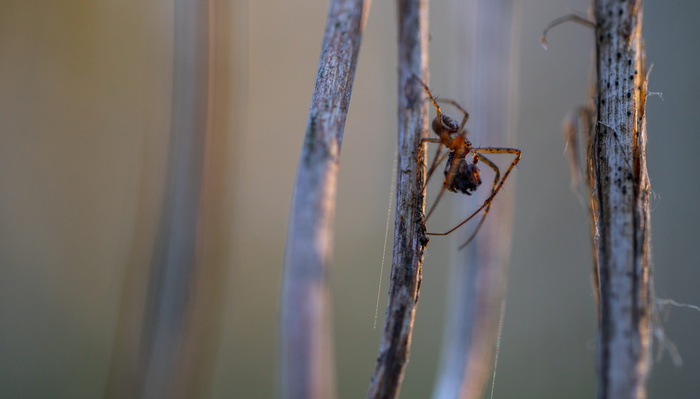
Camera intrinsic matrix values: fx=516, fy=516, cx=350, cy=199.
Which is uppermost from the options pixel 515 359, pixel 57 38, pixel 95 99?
pixel 57 38

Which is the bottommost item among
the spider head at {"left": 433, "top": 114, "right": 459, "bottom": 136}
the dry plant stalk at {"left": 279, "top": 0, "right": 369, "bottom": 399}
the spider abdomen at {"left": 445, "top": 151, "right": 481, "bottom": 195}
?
the dry plant stalk at {"left": 279, "top": 0, "right": 369, "bottom": 399}

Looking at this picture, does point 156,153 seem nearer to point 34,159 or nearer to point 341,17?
point 341,17

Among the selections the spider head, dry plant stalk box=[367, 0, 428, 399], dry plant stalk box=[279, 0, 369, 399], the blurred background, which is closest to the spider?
the spider head

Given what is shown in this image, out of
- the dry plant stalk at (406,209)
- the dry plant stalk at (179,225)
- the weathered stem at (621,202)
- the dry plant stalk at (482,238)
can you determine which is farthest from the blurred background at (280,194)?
the weathered stem at (621,202)

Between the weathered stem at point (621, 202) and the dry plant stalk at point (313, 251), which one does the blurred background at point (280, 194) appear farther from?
the weathered stem at point (621, 202)

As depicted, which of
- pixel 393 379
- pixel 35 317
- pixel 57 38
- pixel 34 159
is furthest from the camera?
pixel 35 317

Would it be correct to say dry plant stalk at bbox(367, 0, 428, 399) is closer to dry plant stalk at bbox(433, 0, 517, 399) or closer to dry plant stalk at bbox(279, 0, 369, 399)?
dry plant stalk at bbox(279, 0, 369, 399)

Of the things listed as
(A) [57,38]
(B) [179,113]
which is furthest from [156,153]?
(A) [57,38]
